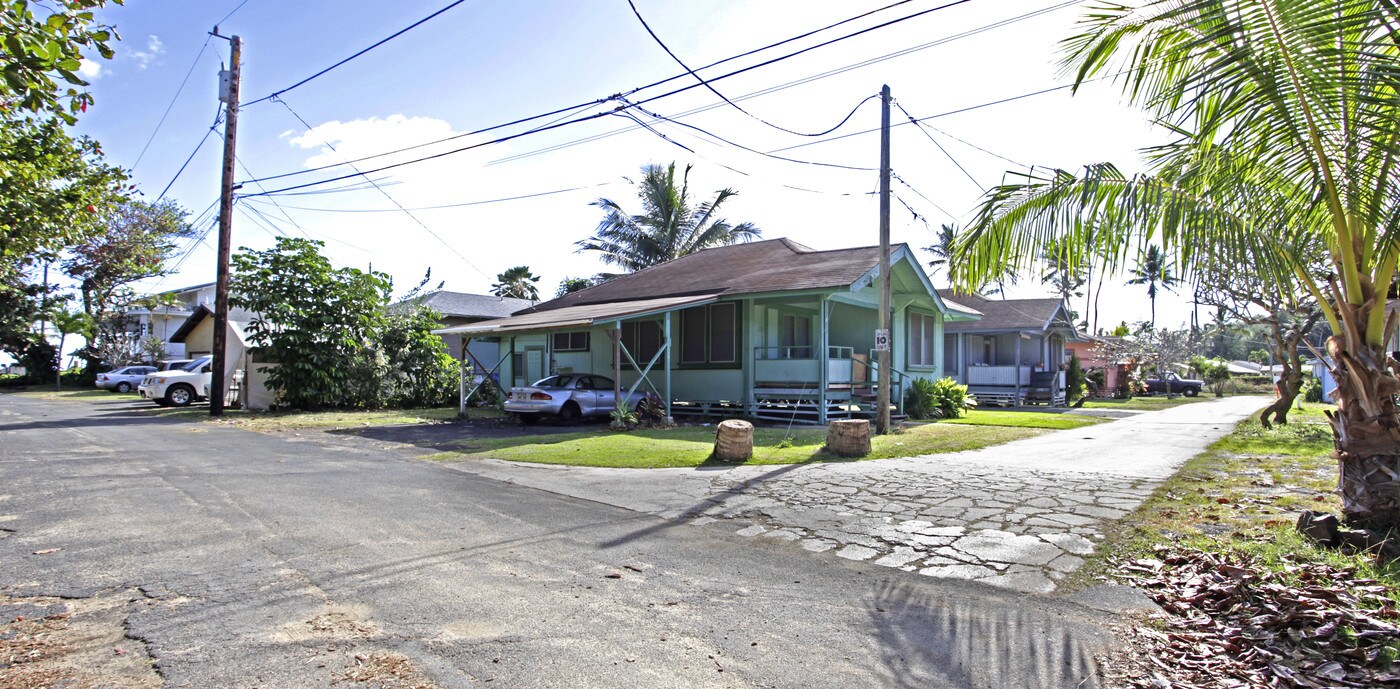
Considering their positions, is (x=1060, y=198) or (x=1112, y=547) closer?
(x=1112, y=547)

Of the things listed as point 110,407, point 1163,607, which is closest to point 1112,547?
point 1163,607

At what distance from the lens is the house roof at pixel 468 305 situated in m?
33.9

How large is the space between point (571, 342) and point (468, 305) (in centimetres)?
1530

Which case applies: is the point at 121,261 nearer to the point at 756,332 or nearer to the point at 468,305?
the point at 468,305

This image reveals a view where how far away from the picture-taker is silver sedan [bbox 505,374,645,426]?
57.5ft

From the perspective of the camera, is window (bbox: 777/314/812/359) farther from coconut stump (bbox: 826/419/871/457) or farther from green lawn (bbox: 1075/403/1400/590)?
green lawn (bbox: 1075/403/1400/590)

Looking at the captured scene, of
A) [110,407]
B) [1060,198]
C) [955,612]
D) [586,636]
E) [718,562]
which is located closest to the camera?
[586,636]

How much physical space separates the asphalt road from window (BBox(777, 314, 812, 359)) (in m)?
12.1

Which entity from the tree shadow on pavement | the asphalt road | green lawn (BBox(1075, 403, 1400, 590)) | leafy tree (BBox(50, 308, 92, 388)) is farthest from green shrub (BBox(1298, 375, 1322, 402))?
leafy tree (BBox(50, 308, 92, 388))

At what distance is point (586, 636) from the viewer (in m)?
4.11

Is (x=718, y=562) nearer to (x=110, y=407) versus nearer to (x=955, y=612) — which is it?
(x=955, y=612)

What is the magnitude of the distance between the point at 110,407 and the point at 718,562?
27.4 metres

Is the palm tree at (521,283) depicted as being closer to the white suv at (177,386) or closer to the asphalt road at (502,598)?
the white suv at (177,386)

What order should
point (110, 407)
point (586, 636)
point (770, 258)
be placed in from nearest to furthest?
1. point (586, 636)
2. point (770, 258)
3. point (110, 407)
